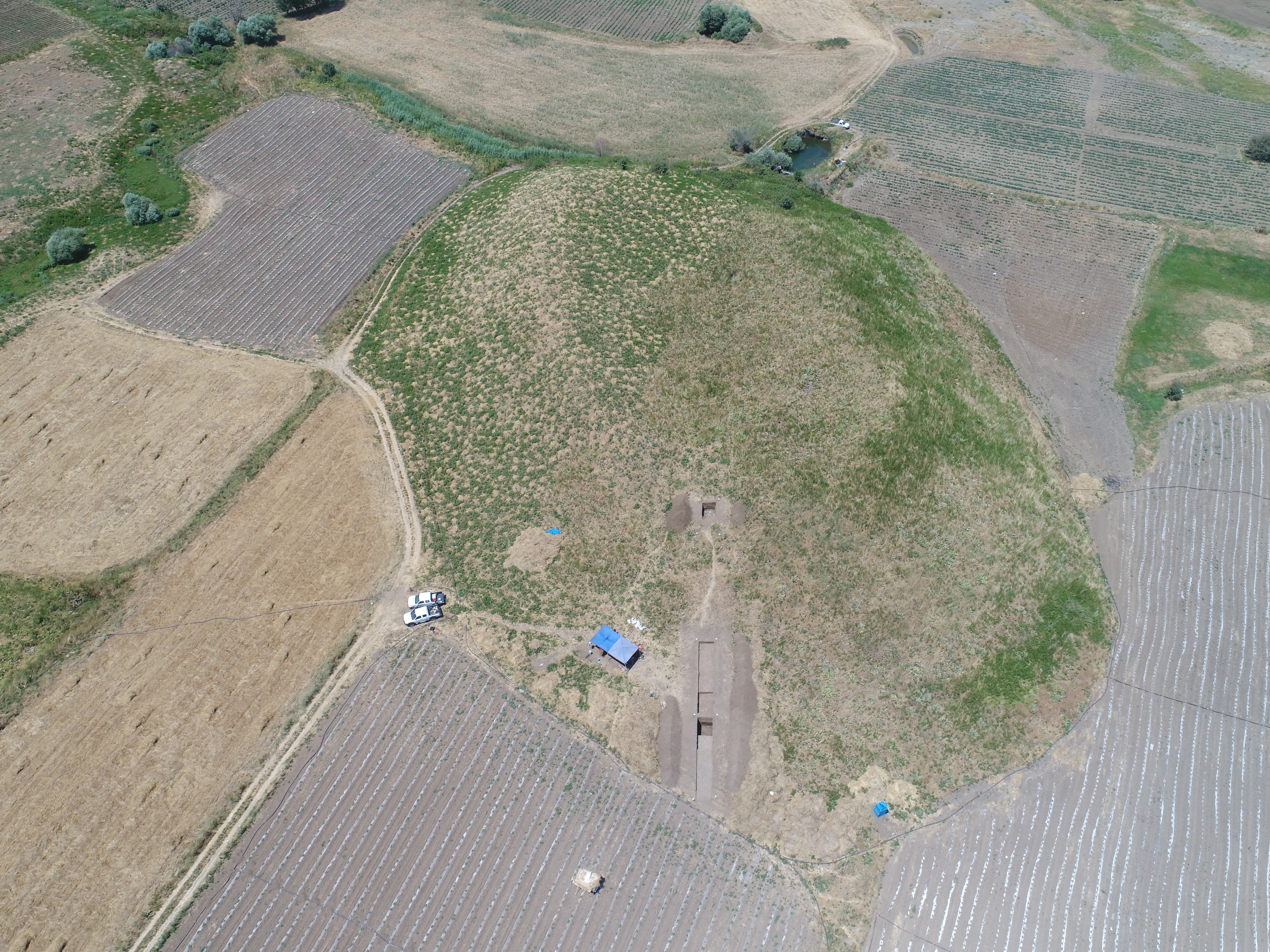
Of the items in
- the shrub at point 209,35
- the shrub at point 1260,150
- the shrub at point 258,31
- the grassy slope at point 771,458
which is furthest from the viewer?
the shrub at point 258,31

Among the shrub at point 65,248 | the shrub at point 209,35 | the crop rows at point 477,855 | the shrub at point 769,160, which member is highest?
the shrub at point 209,35

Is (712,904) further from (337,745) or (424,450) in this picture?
(424,450)

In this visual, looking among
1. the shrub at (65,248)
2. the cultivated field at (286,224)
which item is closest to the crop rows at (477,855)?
the cultivated field at (286,224)

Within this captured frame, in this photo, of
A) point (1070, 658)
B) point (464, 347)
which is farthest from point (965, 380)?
point (464, 347)

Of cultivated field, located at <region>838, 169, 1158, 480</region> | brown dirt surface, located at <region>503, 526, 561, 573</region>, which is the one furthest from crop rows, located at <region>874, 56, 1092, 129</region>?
brown dirt surface, located at <region>503, 526, 561, 573</region>

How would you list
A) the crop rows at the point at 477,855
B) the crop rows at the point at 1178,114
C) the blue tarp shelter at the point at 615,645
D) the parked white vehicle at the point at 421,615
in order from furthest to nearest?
1. the crop rows at the point at 1178,114
2. the parked white vehicle at the point at 421,615
3. the blue tarp shelter at the point at 615,645
4. the crop rows at the point at 477,855

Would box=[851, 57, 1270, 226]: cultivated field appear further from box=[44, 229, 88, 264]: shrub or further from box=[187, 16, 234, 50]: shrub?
box=[44, 229, 88, 264]: shrub

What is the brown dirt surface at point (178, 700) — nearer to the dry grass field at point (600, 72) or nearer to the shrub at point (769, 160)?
the shrub at point (769, 160)
